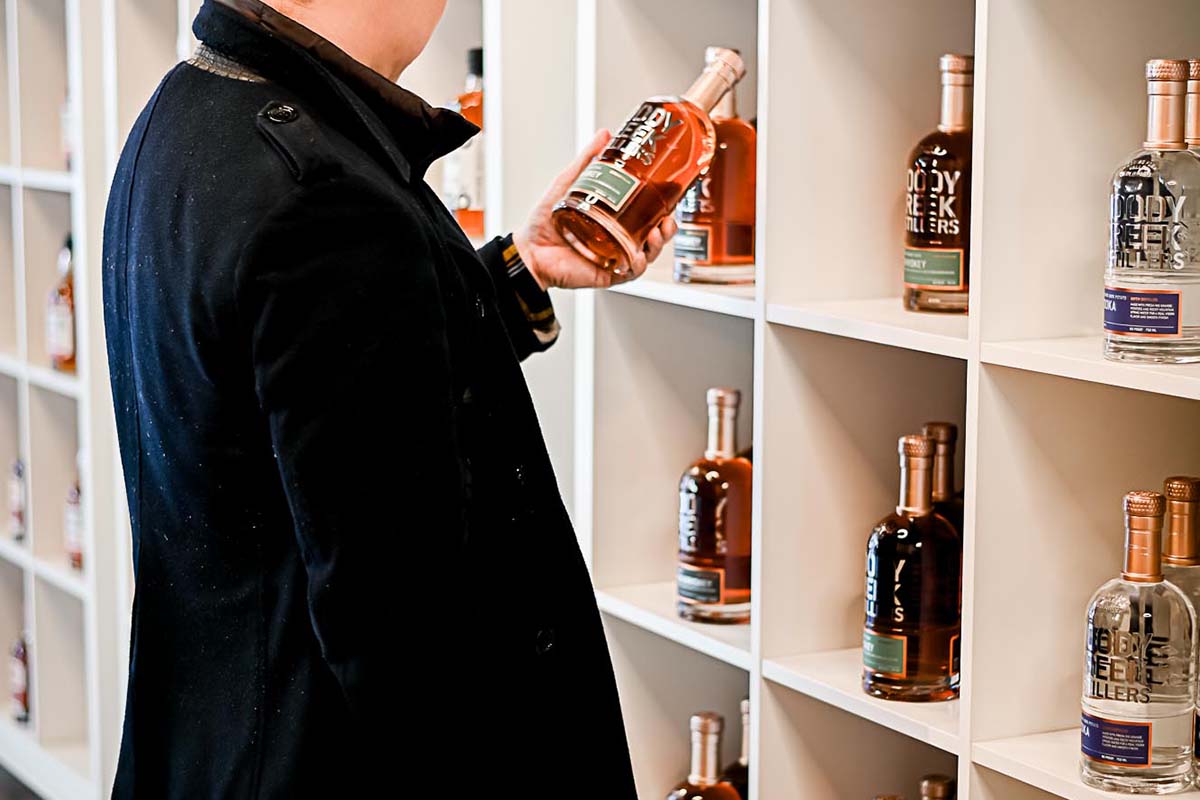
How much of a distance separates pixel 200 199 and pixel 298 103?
0.10 metres

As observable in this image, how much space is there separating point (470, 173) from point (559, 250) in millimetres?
458

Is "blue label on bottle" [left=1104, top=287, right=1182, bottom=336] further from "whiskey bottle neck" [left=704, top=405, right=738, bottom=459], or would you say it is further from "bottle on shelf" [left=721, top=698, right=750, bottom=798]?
"bottle on shelf" [left=721, top=698, right=750, bottom=798]

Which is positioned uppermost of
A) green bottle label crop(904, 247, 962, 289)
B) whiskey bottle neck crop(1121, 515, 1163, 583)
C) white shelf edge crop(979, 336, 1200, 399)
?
green bottle label crop(904, 247, 962, 289)

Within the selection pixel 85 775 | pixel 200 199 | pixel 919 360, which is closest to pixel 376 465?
pixel 200 199

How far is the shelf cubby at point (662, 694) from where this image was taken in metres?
1.80

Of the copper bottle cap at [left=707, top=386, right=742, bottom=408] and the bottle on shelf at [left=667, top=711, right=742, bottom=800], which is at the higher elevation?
the copper bottle cap at [left=707, top=386, right=742, bottom=408]

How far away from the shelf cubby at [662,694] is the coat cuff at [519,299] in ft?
1.28

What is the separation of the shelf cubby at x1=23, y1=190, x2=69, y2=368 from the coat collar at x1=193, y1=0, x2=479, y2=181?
1.92 meters

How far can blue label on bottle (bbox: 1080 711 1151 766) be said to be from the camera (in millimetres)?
1182

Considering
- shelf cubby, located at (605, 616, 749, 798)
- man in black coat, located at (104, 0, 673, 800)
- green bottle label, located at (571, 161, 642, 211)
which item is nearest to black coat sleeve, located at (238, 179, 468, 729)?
man in black coat, located at (104, 0, 673, 800)

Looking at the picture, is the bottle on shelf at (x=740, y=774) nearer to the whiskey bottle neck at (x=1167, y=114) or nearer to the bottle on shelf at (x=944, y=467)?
the bottle on shelf at (x=944, y=467)

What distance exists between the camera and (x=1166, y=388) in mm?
1111

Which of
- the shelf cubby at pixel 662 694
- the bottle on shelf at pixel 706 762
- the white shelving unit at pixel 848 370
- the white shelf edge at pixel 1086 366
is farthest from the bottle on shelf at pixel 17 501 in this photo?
the white shelf edge at pixel 1086 366

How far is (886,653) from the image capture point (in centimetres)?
141
